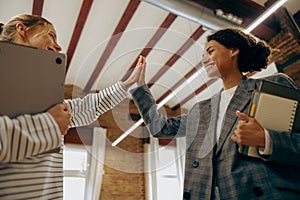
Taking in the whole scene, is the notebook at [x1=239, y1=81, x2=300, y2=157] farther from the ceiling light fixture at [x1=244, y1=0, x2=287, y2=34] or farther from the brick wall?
the brick wall

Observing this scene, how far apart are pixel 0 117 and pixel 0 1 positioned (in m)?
2.86

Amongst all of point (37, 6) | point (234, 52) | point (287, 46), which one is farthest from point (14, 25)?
point (287, 46)

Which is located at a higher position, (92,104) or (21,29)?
(21,29)

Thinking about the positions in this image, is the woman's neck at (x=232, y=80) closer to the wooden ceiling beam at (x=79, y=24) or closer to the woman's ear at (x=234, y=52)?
the woman's ear at (x=234, y=52)

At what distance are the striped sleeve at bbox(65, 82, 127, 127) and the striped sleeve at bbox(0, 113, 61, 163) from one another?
544 millimetres

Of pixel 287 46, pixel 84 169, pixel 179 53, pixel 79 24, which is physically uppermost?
pixel 79 24

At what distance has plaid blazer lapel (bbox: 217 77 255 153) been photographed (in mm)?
1180

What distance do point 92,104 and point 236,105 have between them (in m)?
0.65

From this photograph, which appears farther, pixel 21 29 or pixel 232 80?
pixel 232 80

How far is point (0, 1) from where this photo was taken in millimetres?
3117

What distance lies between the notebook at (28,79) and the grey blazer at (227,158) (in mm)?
633

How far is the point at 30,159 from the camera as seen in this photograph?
0.88 metres

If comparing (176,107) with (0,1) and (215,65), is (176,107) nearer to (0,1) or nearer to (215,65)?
(0,1)

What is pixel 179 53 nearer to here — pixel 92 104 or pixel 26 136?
pixel 92 104
